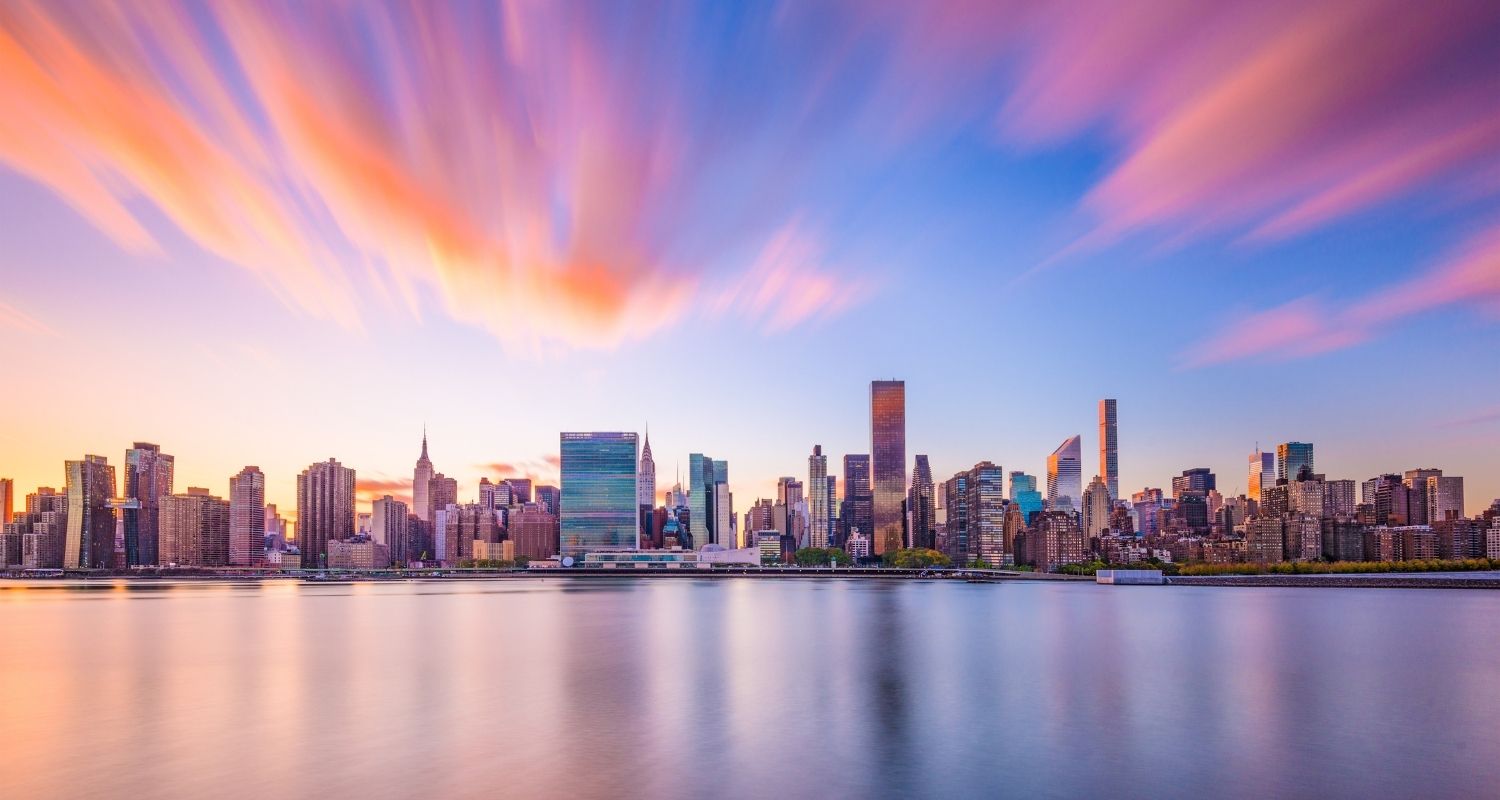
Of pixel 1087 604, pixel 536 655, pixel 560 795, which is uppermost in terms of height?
pixel 560 795

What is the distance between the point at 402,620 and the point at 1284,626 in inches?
4195

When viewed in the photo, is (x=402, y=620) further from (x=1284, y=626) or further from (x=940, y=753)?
(x=1284, y=626)

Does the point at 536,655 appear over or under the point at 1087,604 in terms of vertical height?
over

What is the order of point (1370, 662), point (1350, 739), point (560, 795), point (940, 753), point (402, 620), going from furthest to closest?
point (402, 620) → point (1370, 662) → point (1350, 739) → point (940, 753) → point (560, 795)

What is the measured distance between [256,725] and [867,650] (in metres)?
49.7

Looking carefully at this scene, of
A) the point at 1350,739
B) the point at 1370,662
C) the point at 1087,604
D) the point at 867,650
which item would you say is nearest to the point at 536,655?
the point at 867,650

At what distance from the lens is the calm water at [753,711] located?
35062mm

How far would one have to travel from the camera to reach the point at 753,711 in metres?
49.2

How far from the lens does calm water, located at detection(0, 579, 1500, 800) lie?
35.1 m

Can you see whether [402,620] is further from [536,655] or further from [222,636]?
[536,655]

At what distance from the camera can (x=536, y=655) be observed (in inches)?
2980

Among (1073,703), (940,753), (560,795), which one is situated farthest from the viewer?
(1073,703)

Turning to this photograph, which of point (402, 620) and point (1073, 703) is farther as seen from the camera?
point (402, 620)

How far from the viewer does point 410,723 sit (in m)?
46.0
